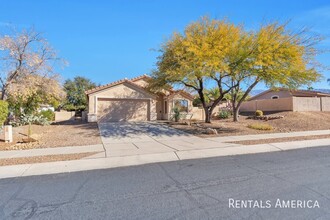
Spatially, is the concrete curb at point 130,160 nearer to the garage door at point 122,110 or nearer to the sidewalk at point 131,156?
the sidewalk at point 131,156

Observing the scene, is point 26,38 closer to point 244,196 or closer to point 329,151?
point 244,196

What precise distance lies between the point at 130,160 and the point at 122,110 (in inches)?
563

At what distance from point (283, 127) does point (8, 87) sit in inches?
860

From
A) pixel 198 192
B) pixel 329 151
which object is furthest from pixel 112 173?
pixel 329 151

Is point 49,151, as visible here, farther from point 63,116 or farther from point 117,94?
point 63,116

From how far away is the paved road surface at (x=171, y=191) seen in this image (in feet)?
12.4

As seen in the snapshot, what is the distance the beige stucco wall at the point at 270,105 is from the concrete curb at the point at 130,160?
14948mm

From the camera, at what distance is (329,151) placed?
29.3 feet

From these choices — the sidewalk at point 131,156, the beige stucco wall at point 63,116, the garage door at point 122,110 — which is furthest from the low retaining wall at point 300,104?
the beige stucco wall at point 63,116

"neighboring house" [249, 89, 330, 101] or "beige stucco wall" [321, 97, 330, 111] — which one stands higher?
"neighboring house" [249, 89, 330, 101]

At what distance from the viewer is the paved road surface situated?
148 inches

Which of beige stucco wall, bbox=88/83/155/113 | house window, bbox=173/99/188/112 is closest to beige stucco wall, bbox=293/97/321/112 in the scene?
house window, bbox=173/99/188/112

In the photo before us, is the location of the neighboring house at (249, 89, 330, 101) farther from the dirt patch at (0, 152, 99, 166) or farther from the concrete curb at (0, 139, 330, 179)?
the dirt patch at (0, 152, 99, 166)

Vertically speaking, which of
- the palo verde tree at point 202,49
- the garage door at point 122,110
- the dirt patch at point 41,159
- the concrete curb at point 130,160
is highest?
the palo verde tree at point 202,49
